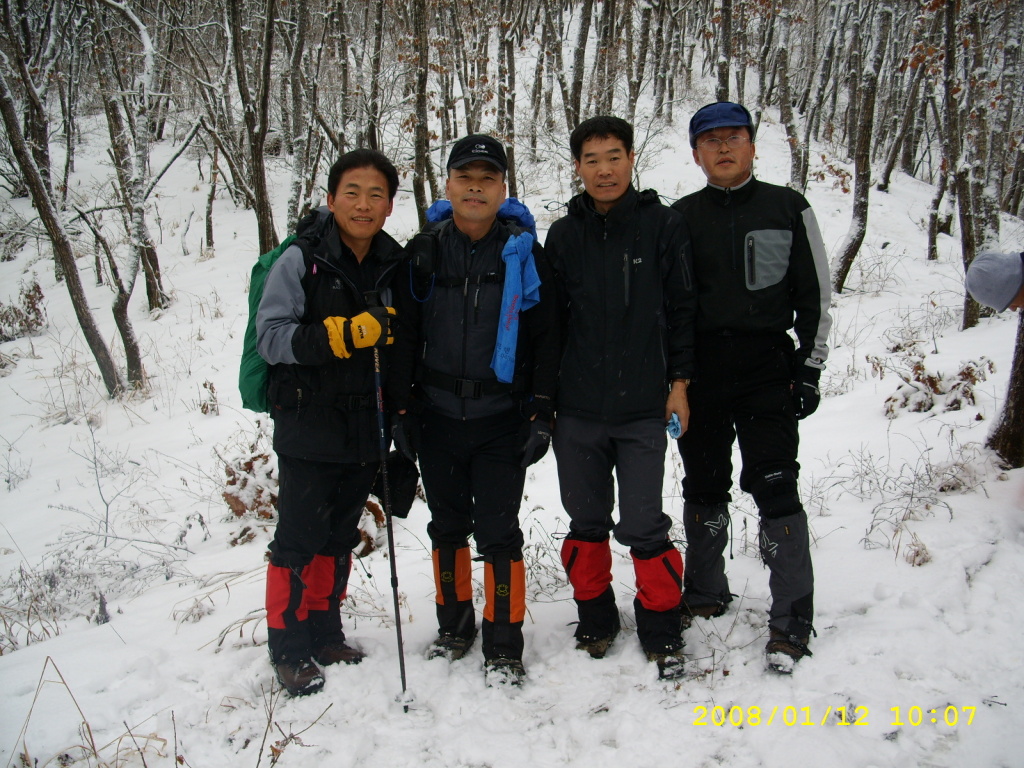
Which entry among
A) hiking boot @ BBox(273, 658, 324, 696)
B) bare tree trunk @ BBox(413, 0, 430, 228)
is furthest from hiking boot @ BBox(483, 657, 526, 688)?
bare tree trunk @ BBox(413, 0, 430, 228)

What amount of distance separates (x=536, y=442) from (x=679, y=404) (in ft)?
2.17

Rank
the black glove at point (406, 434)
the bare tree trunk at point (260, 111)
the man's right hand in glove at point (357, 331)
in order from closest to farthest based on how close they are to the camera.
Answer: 1. the man's right hand in glove at point (357, 331)
2. the black glove at point (406, 434)
3. the bare tree trunk at point (260, 111)

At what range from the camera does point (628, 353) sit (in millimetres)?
2699

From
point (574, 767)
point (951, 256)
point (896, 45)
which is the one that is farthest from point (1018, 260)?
point (896, 45)


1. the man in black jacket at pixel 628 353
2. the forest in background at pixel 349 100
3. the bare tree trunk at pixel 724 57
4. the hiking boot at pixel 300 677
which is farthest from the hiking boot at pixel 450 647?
the bare tree trunk at pixel 724 57

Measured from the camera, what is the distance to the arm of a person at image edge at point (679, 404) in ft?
8.84

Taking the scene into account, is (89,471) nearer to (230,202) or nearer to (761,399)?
(761,399)

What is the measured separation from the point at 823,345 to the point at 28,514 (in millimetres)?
7208

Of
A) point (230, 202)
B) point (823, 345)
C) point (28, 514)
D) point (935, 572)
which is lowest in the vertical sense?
point (28, 514)

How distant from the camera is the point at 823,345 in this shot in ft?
8.65

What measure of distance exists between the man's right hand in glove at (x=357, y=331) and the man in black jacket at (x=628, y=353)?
86 centimetres

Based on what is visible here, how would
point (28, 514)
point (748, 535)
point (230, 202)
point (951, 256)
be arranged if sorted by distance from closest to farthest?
1. point (748, 535)
2. point (28, 514)
3. point (951, 256)
4. point (230, 202)

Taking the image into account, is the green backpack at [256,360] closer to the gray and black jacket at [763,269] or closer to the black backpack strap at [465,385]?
the black backpack strap at [465,385]

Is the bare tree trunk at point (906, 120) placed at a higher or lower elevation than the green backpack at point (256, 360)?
higher
